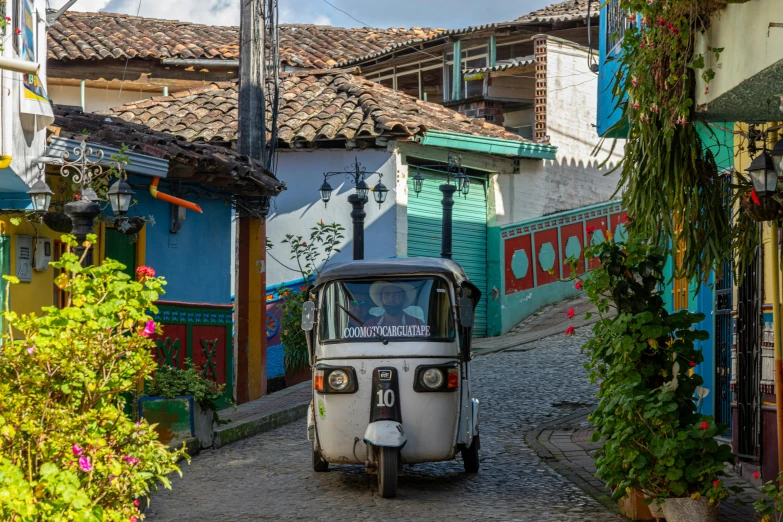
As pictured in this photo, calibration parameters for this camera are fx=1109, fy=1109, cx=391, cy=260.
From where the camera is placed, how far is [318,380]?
33.2ft

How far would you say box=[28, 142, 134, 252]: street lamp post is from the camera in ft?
31.9

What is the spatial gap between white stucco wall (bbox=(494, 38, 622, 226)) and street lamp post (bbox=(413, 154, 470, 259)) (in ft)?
5.61

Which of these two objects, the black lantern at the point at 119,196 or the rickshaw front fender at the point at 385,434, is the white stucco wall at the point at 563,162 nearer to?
the black lantern at the point at 119,196

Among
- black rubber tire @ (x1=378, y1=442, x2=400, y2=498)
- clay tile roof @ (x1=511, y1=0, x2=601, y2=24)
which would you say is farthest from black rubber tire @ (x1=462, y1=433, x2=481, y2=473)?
clay tile roof @ (x1=511, y1=0, x2=601, y2=24)

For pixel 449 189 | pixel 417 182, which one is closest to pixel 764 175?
pixel 449 189

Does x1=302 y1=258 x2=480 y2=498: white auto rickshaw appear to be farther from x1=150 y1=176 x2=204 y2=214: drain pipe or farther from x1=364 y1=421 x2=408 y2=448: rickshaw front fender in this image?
x1=150 y1=176 x2=204 y2=214: drain pipe

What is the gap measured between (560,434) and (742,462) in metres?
3.01

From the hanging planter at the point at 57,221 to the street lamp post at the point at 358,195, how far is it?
7246 millimetres

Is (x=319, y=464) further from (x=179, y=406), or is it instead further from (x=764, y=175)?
(x=764, y=175)

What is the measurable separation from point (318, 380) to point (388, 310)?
0.91 metres

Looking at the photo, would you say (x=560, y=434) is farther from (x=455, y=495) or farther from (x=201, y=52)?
(x=201, y=52)

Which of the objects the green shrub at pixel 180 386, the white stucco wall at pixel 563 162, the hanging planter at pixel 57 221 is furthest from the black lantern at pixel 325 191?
the hanging planter at pixel 57 221

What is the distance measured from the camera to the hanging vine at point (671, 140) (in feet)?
24.1

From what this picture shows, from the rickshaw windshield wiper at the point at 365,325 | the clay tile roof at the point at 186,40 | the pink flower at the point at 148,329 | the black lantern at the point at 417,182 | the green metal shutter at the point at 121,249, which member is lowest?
the rickshaw windshield wiper at the point at 365,325
